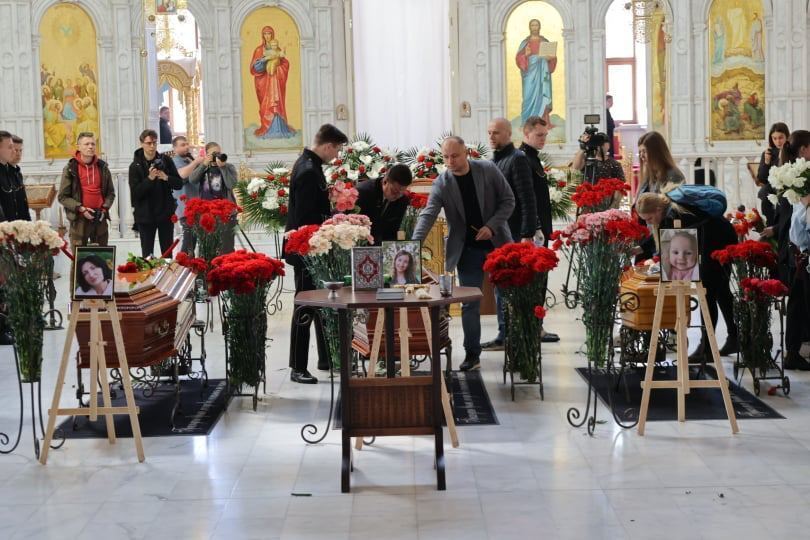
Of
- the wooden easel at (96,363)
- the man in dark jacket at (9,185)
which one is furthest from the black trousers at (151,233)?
the wooden easel at (96,363)

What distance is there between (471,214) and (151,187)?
4681 mm

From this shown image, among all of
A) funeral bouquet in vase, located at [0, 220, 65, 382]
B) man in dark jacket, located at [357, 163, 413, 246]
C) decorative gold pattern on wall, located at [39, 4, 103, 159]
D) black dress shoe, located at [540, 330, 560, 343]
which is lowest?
black dress shoe, located at [540, 330, 560, 343]

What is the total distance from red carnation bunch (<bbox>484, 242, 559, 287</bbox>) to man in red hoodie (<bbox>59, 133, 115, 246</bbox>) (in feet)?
17.8

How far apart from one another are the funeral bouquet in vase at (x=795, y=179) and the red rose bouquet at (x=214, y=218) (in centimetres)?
429

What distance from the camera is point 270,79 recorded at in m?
19.7

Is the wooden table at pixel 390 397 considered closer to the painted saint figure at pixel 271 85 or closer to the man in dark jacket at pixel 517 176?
the man in dark jacket at pixel 517 176

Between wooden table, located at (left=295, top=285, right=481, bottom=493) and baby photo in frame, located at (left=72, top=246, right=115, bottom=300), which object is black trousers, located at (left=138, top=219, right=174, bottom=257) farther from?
wooden table, located at (left=295, top=285, right=481, bottom=493)

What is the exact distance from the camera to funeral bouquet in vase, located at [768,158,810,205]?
6715mm

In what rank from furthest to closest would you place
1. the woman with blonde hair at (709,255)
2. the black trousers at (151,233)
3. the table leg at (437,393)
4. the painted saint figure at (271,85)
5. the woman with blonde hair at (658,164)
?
the painted saint figure at (271,85) → the black trousers at (151,233) → the woman with blonde hair at (658,164) → the woman with blonde hair at (709,255) → the table leg at (437,393)

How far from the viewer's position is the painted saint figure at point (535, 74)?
19453 mm

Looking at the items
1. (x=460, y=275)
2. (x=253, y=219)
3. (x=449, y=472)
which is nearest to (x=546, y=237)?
(x=460, y=275)

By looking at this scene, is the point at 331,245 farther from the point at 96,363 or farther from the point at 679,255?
the point at 679,255

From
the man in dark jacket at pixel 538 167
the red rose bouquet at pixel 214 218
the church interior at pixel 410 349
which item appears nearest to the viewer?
the church interior at pixel 410 349

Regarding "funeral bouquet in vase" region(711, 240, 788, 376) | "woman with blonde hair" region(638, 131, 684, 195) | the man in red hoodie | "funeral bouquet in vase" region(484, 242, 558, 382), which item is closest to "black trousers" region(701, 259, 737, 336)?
"funeral bouquet in vase" region(711, 240, 788, 376)
